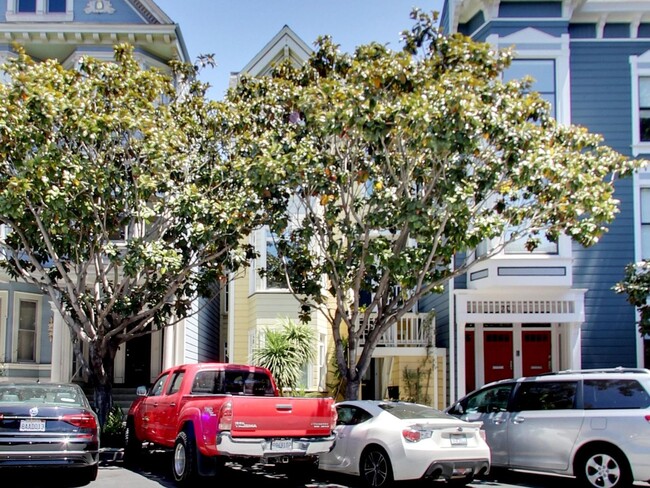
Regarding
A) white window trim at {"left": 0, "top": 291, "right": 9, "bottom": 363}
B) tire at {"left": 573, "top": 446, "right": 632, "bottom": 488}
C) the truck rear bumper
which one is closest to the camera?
the truck rear bumper

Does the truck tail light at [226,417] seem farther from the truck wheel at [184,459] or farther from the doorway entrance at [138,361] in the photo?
the doorway entrance at [138,361]

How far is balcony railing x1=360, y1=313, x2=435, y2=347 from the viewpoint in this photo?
811 inches

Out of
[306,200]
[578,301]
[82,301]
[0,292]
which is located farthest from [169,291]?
[578,301]

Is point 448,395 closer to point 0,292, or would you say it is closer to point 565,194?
point 565,194

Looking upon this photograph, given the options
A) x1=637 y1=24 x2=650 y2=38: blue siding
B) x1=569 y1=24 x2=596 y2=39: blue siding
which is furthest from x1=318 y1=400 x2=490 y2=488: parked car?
x1=637 y1=24 x2=650 y2=38: blue siding

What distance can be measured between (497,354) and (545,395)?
9.33 m

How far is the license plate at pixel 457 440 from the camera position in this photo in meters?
11.2

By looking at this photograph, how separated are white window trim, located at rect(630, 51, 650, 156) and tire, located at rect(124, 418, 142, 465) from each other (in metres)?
13.5

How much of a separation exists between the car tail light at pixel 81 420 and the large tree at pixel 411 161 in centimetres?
471

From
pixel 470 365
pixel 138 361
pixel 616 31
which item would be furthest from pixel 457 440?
pixel 138 361

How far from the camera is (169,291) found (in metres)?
16.2

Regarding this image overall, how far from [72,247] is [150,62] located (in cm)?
805

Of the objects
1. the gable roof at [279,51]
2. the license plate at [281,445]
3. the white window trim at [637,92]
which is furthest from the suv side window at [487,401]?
the gable roof at [279,51]

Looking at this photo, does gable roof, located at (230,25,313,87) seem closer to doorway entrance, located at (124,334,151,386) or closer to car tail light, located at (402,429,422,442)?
doorway entrance, located at (124,334,151,386)
